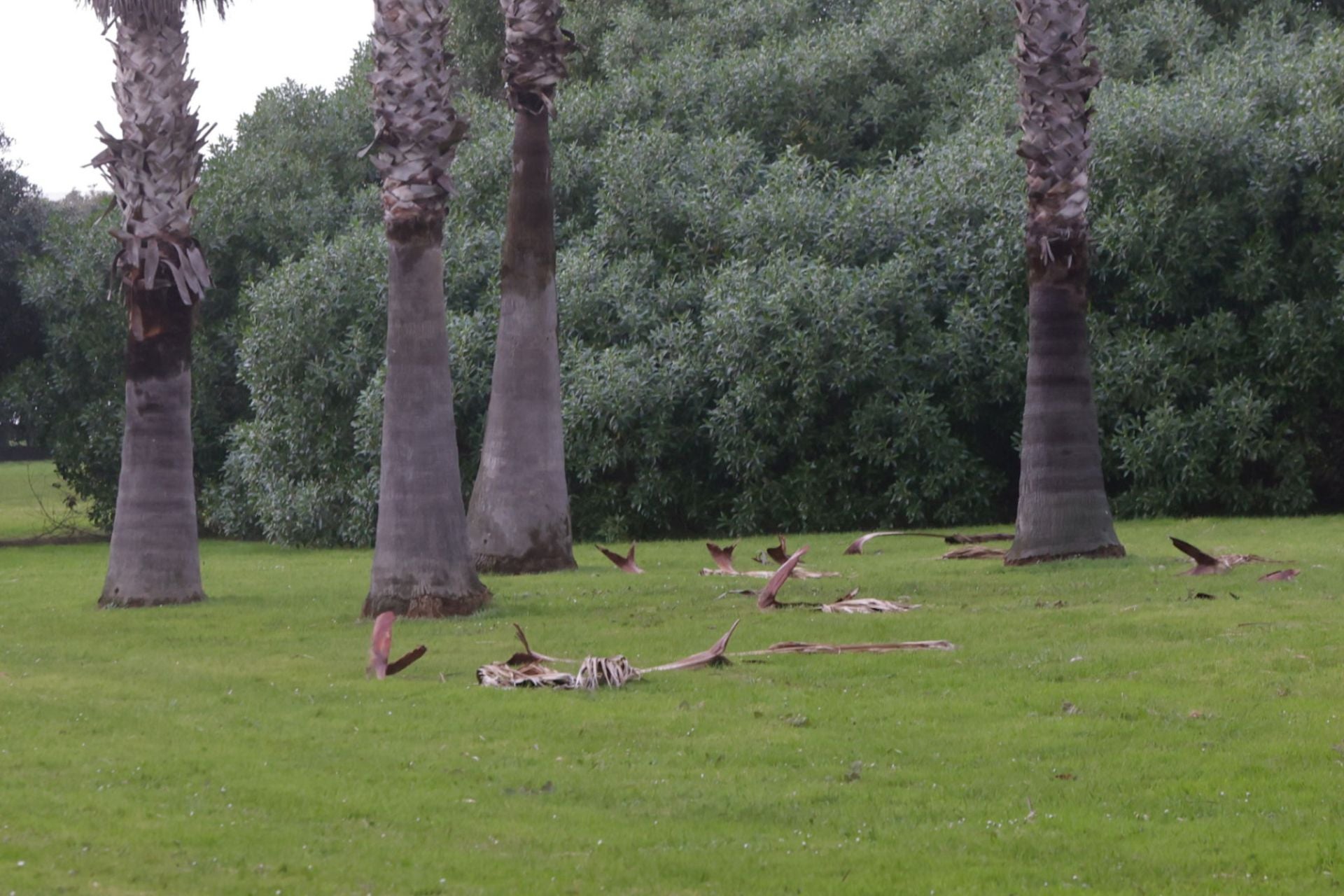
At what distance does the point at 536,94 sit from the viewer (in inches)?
673

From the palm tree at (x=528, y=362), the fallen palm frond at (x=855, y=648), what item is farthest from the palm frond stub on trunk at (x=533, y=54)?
the fallen palm frond at (x=855, y=648)

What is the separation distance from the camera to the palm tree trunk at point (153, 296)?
1465 cm

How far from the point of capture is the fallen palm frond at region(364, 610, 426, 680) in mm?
10328

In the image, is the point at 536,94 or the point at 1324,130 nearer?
the point at 536,94

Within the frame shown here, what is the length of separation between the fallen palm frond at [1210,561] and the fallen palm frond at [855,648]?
3541mm

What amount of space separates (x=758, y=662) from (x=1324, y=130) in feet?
48.1

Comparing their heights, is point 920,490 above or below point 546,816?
above

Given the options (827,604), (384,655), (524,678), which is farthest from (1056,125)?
(384,655)

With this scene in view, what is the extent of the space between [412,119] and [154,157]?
2974 mm

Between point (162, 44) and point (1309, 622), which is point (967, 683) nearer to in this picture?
point (1309, 622)

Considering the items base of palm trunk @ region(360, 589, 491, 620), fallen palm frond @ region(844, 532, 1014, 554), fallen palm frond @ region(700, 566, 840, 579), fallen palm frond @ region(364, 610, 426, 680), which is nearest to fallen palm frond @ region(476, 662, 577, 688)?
fallen palm frond @ region(364, 610, 426, 680)

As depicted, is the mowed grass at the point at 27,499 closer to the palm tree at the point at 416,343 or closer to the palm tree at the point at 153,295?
the palm tree at the point at 153,295

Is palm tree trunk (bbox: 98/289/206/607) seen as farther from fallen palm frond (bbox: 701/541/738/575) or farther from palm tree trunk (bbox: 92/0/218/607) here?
fallen palm frond (bbox: 701/541/738/575)

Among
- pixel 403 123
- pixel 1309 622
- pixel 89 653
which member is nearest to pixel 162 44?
pixel 403 123
